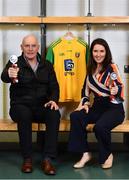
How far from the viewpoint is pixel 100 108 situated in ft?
12.1

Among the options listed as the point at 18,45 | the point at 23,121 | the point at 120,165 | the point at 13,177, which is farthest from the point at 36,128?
the point at 18,45

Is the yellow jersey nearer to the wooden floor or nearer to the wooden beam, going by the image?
the wooden beam

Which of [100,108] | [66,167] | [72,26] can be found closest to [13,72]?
[100,108]

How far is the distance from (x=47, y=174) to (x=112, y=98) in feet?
3.09

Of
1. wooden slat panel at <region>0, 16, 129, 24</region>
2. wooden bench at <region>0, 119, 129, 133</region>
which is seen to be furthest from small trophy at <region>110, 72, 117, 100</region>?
wooden slat panel at <region>0, 16, 129, 24</region>

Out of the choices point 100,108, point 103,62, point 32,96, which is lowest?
point 100,108

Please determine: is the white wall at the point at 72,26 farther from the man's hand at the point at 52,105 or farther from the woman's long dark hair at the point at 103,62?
the man's hand at the point at 52,105

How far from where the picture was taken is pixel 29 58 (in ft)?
12.0

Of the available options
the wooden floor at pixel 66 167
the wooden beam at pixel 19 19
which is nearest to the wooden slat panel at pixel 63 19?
the wooden beam at pixel 19 19

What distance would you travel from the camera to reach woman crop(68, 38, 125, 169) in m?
3.45

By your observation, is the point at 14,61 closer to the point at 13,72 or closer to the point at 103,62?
the point at 13,72

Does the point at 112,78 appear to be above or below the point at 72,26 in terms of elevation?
below

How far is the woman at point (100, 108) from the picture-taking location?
3453 mm

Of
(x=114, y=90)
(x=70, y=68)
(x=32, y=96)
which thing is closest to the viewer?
(x=114, y=90)
